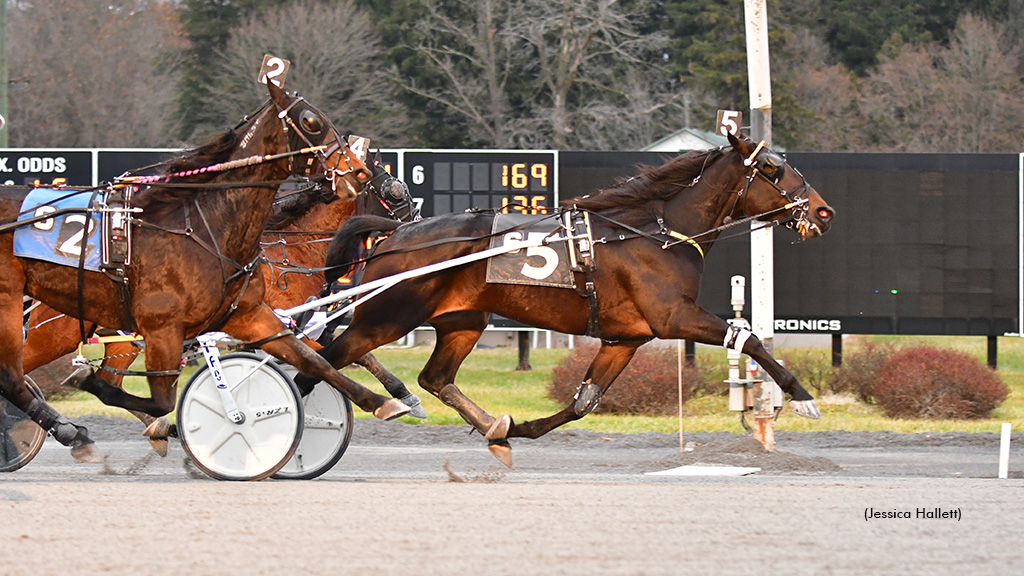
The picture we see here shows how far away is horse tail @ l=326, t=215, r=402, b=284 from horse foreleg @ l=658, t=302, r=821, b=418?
200cm

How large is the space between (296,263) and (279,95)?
2662 millimetres

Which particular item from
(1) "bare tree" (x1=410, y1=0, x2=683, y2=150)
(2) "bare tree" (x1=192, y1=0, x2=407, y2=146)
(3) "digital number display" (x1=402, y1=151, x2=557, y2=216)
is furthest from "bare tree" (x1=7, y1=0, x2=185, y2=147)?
(3) "digital number display" (x1=402, y1=151, x2=557, y2=216)

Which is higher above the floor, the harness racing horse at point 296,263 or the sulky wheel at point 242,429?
the harness racing horse at point 296,263

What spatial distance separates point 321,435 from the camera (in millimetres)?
7742

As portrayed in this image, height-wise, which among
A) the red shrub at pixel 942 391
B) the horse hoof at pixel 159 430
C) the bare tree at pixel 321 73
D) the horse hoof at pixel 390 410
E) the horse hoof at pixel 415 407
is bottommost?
the red shrub at pixel 942 391

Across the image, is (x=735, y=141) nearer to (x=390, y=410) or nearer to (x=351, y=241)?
(x=351, y=241)

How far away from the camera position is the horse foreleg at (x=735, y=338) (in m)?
7.56

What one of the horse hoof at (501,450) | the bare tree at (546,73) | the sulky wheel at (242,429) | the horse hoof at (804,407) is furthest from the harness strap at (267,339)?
A: the bare tree at (546,73)

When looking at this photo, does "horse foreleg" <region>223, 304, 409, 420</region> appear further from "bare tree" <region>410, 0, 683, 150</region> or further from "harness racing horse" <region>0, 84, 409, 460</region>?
"bare tree" <region>410, 0, 683, 150</region>

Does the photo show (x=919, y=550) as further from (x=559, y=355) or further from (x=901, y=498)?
(x=559, y=355)

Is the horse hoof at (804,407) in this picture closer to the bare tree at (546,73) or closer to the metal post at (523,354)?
the metal post at (523,354)

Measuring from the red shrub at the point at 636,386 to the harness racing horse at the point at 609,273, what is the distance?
546 centimetres

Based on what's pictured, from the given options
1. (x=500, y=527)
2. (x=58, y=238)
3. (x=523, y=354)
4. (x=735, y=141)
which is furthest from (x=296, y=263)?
(x=523, y=354)

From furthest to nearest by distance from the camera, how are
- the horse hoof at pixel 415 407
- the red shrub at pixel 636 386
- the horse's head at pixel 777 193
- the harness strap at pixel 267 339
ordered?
the red shrub at pixel 636 386, the horse hoof at pixel 415 407, the horse's head at pixel 777 193, the harness strap at pixel 267 339
